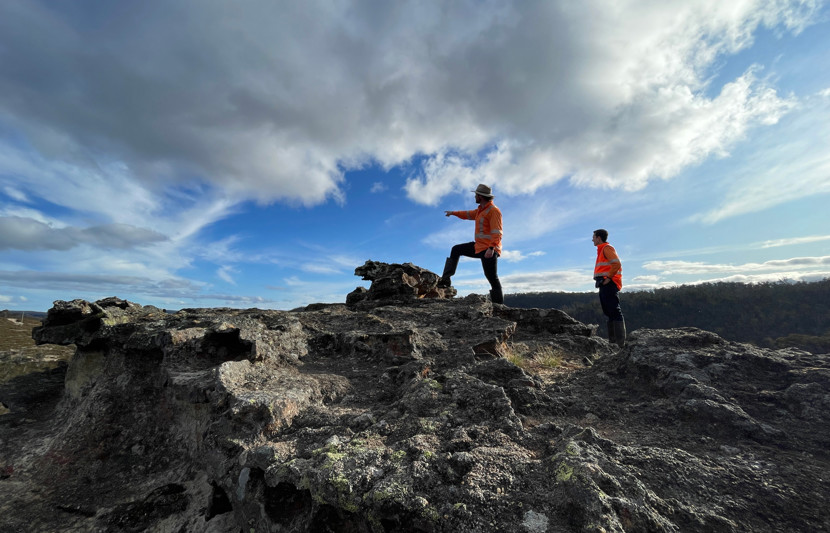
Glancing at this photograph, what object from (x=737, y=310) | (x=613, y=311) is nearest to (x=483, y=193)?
(x=613, y=311)

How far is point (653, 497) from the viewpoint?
241 cm

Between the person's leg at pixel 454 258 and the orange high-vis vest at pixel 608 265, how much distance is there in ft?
11.2

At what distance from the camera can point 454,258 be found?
11.6 m

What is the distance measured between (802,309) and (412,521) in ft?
178

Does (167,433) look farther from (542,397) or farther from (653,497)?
(653,497)

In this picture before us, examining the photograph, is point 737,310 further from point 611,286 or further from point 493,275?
point 493,275

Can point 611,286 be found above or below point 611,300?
above

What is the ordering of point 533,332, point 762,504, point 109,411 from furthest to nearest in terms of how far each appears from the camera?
point 533,332 → point 109,411 → point 762,504

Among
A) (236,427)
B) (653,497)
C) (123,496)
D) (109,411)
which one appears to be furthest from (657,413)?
(109,411)

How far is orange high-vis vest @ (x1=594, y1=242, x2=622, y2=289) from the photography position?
29.7 ft

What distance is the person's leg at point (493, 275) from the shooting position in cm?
1020

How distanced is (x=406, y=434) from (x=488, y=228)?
765 cm

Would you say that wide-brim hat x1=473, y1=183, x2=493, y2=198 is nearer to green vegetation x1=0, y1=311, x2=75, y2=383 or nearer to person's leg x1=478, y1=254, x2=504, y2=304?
person's leg x1=478, y1=254, x2=504, y2=304

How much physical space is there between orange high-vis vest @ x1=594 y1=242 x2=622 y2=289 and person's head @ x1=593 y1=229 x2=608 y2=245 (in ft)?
0.63
